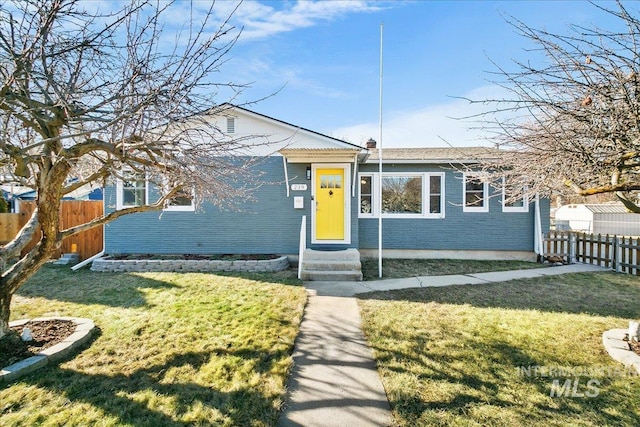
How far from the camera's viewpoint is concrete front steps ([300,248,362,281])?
24.5ft

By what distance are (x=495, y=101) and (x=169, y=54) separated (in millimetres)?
3705

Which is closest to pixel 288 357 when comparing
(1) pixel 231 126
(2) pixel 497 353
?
(2) pixel 497 353

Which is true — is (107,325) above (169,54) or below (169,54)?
below

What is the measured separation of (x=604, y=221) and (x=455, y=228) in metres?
25.7

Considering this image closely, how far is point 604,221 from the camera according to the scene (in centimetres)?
2612

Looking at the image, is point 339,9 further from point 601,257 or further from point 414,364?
point 601,257

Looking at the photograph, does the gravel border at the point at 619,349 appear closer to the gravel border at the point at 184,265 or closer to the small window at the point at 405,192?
the small window at the point at 405,192

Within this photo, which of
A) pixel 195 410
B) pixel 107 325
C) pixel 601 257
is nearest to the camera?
pixel 195 410

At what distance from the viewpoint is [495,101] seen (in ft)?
11.2

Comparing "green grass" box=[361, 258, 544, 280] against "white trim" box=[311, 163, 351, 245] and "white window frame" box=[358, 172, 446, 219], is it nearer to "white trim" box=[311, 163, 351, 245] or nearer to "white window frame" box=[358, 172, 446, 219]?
"white trim" box=[311, 163, 351, 245]

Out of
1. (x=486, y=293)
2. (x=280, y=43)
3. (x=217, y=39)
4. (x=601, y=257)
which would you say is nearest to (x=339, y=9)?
(x=280, y=43)

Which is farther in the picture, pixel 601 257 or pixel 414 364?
pixel 601 257

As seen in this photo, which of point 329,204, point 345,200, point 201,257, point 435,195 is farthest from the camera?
point 435,195

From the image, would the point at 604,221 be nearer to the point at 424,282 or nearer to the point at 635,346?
the point at 424,282
